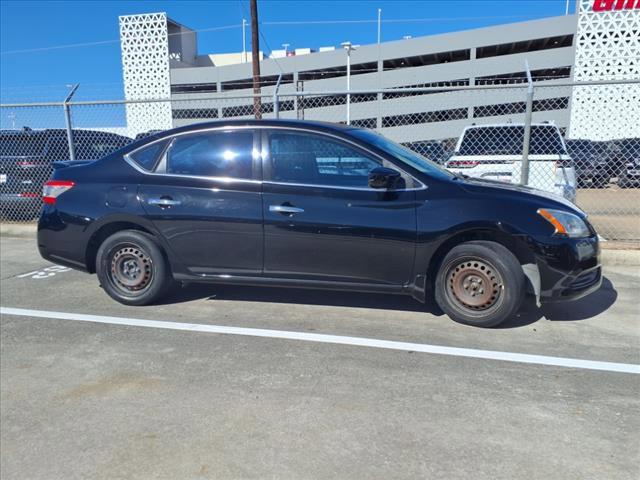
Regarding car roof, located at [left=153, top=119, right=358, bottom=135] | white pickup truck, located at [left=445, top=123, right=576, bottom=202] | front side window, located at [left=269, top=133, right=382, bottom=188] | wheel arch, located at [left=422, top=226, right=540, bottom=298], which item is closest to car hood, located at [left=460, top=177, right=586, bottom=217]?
wheel arch, located at [left=422, top=226, right=540, bottom=298]

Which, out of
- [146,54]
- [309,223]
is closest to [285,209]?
[309,223]

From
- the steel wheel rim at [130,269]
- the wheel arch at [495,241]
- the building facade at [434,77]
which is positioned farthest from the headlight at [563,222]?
the building facade at [434,77]

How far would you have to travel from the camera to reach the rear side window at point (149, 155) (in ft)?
15.3

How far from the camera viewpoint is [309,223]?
4219mm

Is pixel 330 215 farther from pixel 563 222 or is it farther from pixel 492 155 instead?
pixel 492 155

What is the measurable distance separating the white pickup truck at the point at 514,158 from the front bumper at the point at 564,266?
125 inches

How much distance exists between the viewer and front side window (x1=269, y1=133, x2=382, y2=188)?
4246 mm

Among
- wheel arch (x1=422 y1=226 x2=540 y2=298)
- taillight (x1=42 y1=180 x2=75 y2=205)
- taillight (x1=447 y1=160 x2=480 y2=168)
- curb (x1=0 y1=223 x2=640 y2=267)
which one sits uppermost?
taillight (x1=447 y1=160 x2=480 y2=168)

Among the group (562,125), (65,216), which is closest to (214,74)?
(562,125)

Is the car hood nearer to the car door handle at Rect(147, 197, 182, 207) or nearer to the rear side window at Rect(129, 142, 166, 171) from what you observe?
the car door handle at Rect(147, 197, 182, 207)

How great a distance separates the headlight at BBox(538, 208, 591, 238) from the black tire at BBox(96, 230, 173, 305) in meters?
3.42

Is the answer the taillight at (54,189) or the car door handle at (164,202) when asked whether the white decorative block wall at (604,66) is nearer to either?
the car door handle at (164,202)

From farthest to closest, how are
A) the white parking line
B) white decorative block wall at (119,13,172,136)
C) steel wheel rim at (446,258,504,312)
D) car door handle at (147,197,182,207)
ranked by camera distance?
white decorative block wall at (119,13,172,136) → car door handle at (147,197,182,207) → steel wheel rim at (446,258,504,312) → the white parking line

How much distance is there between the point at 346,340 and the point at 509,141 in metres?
6.45
